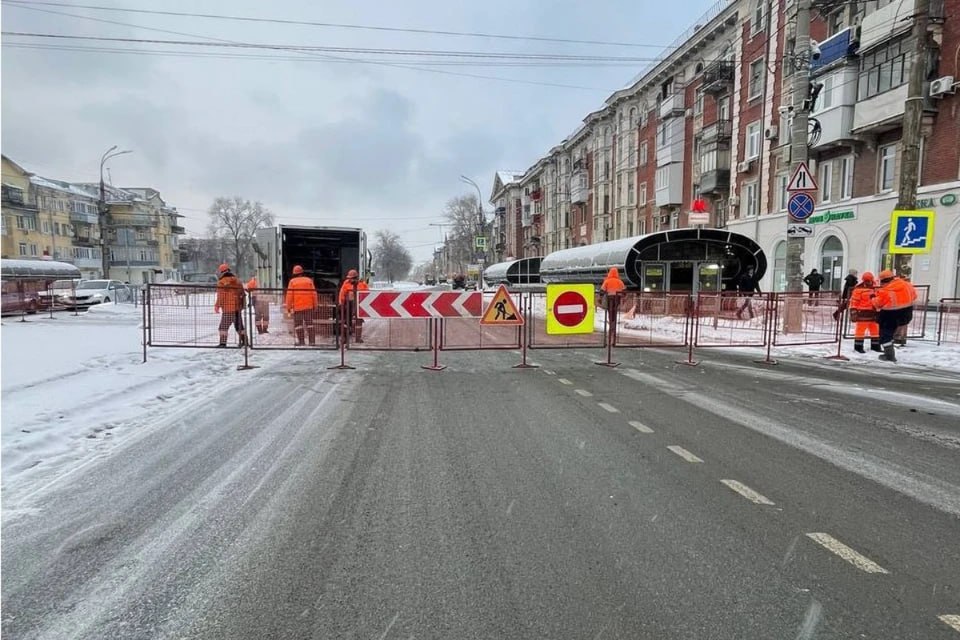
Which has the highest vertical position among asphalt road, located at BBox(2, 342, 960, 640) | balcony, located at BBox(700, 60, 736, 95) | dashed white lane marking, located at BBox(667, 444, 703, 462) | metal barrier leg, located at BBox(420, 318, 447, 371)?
balcony, located at BBox(700, 60, 736, 95)

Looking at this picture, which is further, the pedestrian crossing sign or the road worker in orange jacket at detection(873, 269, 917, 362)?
the pedestrian crossing sign

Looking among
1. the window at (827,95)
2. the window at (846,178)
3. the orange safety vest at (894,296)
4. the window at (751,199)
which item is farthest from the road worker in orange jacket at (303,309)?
the window at (751,199)

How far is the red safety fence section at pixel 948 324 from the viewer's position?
44.9ft

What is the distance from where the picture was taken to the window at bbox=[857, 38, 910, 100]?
68.0 ft

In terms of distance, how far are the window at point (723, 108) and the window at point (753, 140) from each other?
2.97 m

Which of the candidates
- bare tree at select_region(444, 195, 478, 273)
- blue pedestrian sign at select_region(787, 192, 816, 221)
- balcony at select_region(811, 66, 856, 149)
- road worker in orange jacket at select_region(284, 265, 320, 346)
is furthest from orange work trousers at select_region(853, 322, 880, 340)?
bare tree at select_region(444, 195, 478, 273)

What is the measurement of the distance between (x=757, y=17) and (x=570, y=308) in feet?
89.0

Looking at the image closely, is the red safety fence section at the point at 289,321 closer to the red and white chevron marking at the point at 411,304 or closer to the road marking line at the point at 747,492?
the red and white chevron marking at the point at 411,304

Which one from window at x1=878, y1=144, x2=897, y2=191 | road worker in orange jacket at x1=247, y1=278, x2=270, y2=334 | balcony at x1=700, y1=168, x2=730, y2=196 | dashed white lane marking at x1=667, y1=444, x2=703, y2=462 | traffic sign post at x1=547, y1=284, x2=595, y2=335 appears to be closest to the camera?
dashed white lane marking at x1=667, y1=444, x2=703, y2=462

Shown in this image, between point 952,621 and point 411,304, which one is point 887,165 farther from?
point 952,621

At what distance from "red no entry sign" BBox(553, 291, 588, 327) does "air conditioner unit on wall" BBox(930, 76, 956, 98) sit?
62.1 feet

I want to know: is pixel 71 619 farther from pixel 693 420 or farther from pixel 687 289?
pixel 687 289

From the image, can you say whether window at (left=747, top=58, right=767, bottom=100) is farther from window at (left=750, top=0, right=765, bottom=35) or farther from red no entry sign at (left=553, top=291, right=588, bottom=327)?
red no entry sign at (left=553, top=291, right=588, bottom=327)

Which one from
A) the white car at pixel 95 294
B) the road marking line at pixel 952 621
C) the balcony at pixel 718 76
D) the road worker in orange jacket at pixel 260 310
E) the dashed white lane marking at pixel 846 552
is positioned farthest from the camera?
the balcony at pixel 718 76
